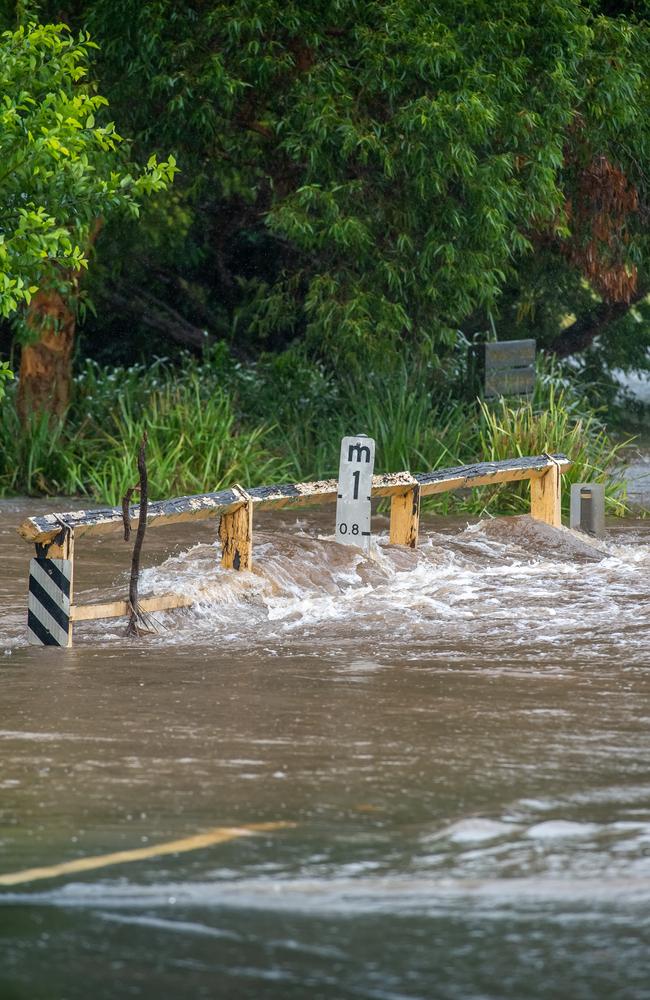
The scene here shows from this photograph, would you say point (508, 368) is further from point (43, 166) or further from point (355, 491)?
point (43, 166)

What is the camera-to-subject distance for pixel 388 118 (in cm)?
1747

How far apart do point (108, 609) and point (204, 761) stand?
319 cm

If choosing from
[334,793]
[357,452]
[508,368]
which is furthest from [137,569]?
[508,368]

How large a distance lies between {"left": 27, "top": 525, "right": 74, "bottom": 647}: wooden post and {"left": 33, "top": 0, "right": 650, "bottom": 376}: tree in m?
7.34

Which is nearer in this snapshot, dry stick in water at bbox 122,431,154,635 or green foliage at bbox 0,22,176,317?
dry stick in water at bbox 122,431,154,635

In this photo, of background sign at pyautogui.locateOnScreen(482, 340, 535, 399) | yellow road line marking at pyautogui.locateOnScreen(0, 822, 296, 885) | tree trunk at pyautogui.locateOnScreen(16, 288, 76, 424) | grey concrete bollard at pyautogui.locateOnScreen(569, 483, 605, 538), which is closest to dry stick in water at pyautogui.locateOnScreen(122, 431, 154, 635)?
yellow road line marking at pyautogui.locateOnScreen(0, 822, 296, 885)

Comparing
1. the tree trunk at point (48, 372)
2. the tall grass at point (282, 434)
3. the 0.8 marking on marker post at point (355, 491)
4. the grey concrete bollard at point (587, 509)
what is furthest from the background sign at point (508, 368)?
the 0.8 marking on marker post at point (355, 491)

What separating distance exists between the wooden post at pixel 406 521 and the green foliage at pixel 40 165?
3.13m

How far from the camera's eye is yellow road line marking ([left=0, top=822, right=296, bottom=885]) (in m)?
5.71

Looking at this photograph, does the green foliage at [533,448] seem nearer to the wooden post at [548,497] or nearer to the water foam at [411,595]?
the wooden post at [548,497]

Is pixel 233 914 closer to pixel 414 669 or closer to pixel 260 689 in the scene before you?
pixel 260 689

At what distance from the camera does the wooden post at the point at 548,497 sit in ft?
49.0

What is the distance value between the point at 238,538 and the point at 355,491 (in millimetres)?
1213

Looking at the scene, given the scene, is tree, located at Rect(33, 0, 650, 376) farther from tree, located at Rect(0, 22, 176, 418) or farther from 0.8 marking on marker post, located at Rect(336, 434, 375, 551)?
0.8 marking on marker post, located at Rect(336, 434, 375, 551)
